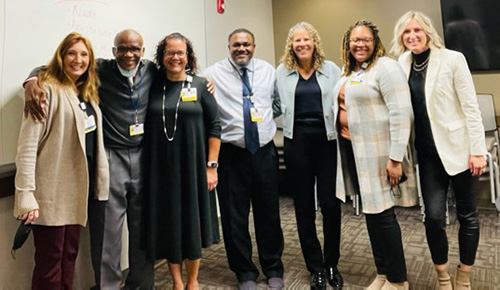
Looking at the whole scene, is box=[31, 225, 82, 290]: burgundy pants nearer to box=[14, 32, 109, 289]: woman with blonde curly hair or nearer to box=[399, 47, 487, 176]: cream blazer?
box=[14, 32, 109, 289]: woman with blonde curly hair

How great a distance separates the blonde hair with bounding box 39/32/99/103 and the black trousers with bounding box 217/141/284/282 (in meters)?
0.80

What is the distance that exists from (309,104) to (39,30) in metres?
1.50

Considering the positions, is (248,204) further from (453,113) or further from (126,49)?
(453,113)

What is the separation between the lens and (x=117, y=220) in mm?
2045

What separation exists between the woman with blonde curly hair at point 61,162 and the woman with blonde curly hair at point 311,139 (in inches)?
41.5

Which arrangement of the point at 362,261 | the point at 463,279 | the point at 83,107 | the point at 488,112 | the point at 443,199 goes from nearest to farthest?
the point at 83,107
the point at 443,199
the point at 463,279
the point at 362,261
the point at 488,112

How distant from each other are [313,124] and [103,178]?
1169mm

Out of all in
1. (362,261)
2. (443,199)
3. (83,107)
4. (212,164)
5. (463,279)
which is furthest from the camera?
(362,261)

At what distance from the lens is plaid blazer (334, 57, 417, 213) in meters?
1.83

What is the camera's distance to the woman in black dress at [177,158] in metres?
2.01

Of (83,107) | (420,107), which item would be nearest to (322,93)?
(420,107)

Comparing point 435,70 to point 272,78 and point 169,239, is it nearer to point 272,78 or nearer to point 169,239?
point 272,78

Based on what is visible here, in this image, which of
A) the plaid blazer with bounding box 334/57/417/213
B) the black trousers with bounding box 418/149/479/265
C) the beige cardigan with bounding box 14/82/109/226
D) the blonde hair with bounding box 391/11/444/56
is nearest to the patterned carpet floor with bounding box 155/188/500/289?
the black trousers with bounding box 418/149/479/265

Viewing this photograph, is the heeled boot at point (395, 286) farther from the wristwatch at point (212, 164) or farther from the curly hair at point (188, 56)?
the curly hair at point (188, 56)
